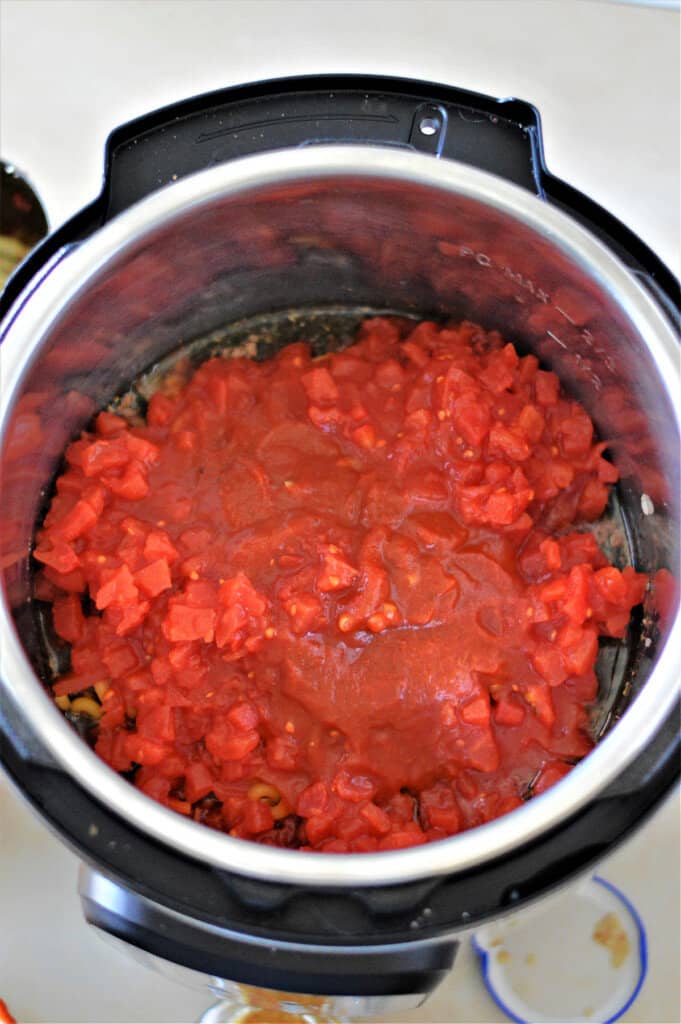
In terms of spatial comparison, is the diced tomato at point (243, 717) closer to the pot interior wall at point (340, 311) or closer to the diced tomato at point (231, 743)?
the diced tomato at point (231, 743)

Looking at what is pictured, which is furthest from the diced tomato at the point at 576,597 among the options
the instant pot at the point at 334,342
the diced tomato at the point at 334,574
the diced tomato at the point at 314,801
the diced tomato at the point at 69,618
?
the diced tomato at the point at 69,618

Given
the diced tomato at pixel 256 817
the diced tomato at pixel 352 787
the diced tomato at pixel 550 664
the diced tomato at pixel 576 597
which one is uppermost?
the diced tomato at pixel 576 597

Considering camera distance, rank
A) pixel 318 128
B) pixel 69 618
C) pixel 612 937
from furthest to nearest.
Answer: pixel 612 937, pixel 69 618, pixel 318 128

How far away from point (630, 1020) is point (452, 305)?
1104 mm

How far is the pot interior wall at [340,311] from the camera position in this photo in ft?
3.66

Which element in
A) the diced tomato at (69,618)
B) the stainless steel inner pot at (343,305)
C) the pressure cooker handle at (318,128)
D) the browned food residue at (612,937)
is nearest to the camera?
the stainless steel inner pot at (343,305)

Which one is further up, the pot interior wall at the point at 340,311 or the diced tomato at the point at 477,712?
the pot interior wall at the point at 340,311

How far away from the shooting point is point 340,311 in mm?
1413

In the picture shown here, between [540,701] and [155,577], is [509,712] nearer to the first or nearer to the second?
[540,701]

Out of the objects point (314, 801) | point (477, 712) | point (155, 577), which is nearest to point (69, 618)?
point (155, 577)

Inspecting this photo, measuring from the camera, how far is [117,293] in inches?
45.8

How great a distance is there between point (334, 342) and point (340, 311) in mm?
48

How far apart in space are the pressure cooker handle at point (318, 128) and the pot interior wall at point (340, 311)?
6cm

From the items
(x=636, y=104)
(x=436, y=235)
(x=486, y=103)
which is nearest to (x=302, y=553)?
(x=436, y=235)
